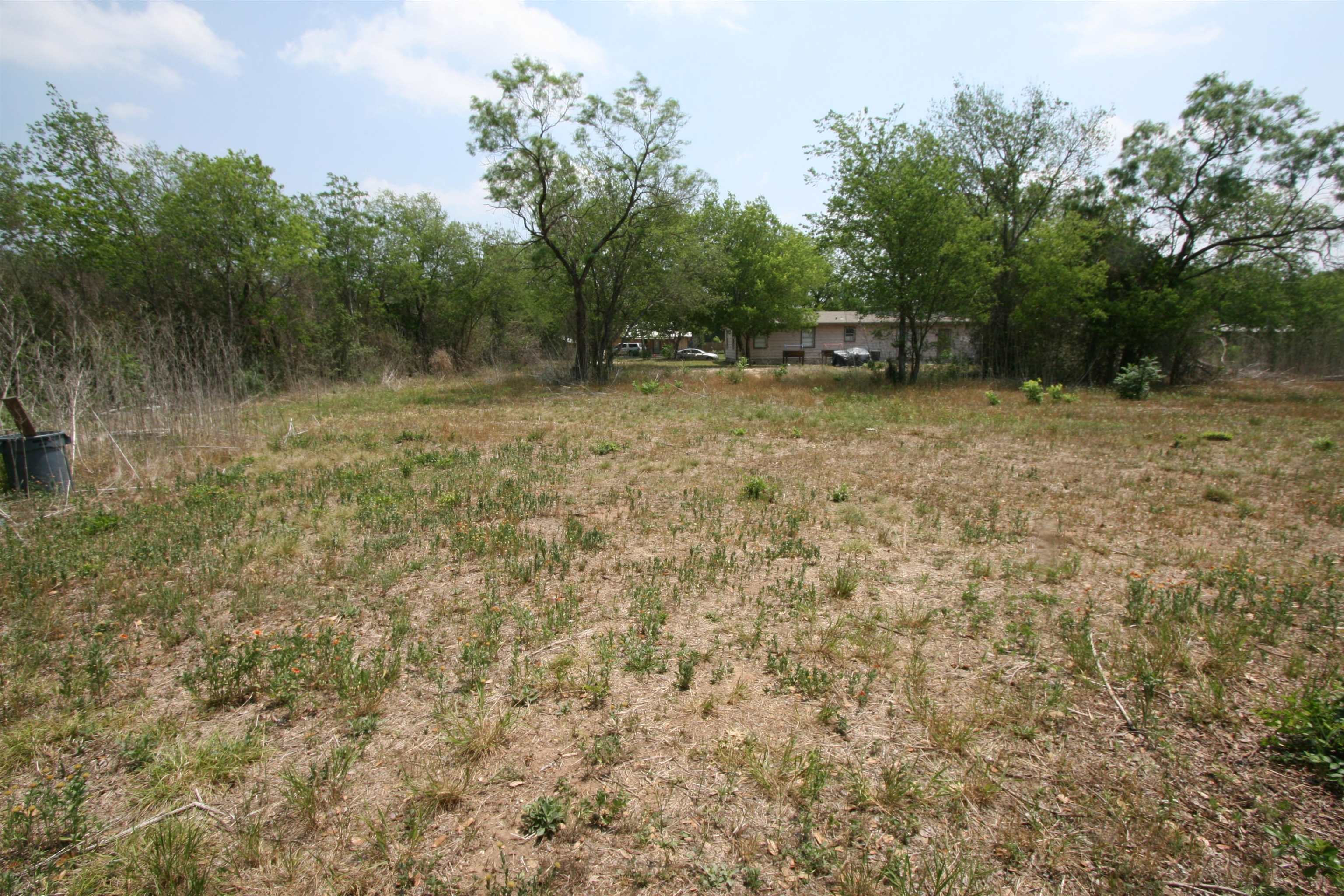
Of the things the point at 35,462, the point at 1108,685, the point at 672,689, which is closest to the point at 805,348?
the point at 35,462

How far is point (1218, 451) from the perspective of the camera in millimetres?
9695

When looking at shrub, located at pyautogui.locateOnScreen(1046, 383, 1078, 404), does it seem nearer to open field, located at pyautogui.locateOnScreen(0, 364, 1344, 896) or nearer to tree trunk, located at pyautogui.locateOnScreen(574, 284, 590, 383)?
open field, located at pyautogui.locateOnScreen(0, 364, 1344, 896)

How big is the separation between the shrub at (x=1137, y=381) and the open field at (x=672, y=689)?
11672mm

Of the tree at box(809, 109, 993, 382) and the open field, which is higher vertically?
the tree at box(809, 109, 993, 382)

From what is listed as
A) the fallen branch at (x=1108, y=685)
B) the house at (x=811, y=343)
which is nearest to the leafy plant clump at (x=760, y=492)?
the fallen branch at (x=1108, y=685)

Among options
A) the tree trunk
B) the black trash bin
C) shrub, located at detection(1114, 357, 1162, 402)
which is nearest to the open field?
the black trash bin

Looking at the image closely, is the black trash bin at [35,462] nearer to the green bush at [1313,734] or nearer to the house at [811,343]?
the green bush at [1313,734]

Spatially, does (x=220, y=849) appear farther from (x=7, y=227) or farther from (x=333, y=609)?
(x=7, y=227)

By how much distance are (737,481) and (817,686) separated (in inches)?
188

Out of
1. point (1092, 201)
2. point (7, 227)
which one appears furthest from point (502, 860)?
point (1092, 201)

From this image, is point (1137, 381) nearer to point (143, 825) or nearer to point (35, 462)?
point (143, 825)

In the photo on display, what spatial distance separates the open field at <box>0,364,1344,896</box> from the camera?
2.40 meters

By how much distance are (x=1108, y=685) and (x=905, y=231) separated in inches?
753

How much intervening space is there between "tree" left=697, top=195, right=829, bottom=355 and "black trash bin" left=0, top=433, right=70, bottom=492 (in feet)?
105
